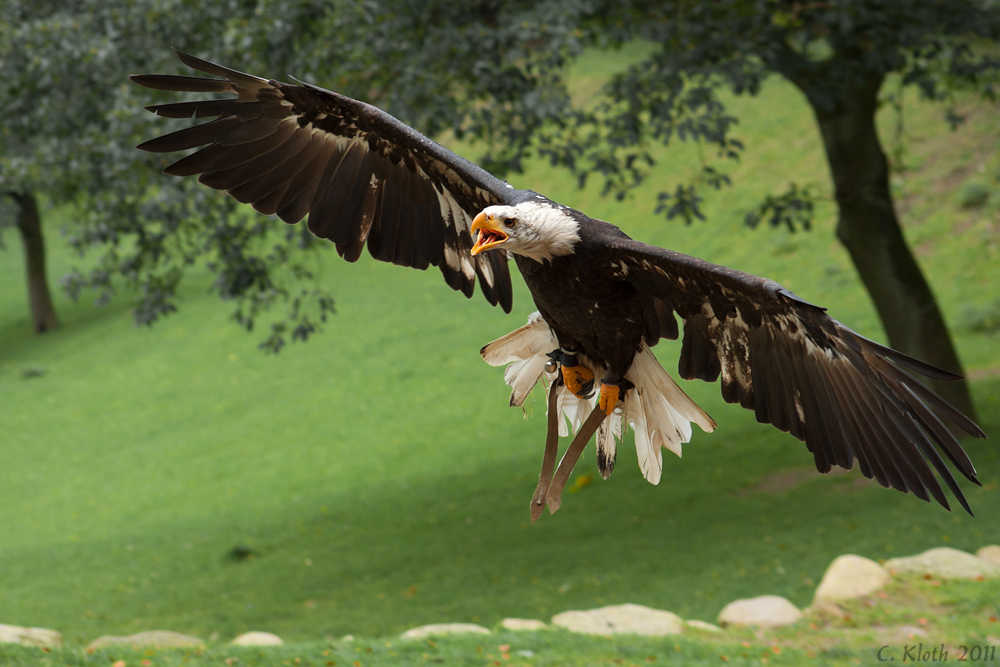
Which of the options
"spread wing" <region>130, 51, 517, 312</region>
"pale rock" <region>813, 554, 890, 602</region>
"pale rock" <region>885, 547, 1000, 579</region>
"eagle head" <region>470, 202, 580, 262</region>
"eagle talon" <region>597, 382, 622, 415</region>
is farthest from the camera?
"pale rock" <region>885, 547, 1000, 579</region>

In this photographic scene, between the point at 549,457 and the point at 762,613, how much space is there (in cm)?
342

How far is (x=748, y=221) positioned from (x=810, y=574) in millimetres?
3331

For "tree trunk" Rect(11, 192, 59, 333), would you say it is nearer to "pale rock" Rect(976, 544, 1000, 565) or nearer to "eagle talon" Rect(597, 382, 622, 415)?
"pale rock" Rect(976, 544, 1000, 565)

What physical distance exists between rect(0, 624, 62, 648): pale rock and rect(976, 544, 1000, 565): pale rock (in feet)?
20.2

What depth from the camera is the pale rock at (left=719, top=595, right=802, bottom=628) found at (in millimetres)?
6051

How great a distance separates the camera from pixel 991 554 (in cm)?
685

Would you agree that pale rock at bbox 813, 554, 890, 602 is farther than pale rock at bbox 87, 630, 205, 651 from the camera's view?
Yes

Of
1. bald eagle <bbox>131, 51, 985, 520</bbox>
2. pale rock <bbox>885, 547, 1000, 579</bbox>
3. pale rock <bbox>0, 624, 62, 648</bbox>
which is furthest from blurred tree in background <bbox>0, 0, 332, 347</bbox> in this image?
pale rock <bbox>885, 547, 1000, 579</bbox>

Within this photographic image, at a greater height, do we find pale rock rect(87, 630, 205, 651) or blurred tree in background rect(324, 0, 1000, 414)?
blurred tree in background rect(324, 0, 1000, 414)

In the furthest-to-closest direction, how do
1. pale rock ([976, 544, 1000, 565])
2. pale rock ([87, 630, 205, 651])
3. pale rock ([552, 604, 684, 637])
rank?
pale rock ([976, 544, 1000, 565]) < pale rock ([552, 604, 684, 637]) < pale rock ([87, 630, 205, 651])

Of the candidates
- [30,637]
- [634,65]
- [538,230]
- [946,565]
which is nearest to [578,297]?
[538,230]

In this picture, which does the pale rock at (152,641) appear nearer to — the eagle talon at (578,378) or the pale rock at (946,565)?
the eagle talon at (578,378)

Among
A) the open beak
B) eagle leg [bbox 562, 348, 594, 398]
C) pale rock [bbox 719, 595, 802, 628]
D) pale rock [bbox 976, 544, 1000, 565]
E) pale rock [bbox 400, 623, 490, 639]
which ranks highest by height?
the open beak

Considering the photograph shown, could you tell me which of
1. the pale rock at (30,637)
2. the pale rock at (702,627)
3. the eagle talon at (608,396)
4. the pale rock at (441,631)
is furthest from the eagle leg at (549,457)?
the pale rock at (30,637)
